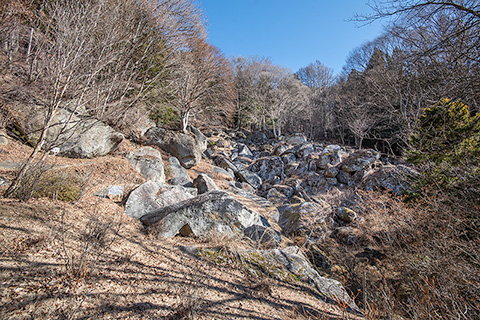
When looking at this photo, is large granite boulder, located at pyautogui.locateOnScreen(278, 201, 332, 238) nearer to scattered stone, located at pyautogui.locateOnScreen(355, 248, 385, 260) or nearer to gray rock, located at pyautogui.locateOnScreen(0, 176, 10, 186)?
scattered stone, located at pyautogui.locateOnScreen(355, 248, 385, 260)

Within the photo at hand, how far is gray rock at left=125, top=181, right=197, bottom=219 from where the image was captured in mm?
4695

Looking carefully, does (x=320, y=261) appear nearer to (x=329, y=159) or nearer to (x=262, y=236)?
(x=262, y=236)

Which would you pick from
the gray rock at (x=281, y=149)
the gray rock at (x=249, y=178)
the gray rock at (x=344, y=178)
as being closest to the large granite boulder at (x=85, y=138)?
the gray rock at (x=249, y=178)

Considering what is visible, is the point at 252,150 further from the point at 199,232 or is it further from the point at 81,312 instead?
the point at 81,312

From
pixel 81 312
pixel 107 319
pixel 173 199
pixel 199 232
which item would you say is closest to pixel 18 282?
pixel 81 312

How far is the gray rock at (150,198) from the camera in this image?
15.4 feet

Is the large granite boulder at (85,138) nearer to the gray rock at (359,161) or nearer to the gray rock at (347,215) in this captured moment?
the gray rock at (347,215)

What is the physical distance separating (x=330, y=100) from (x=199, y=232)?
30.3 m

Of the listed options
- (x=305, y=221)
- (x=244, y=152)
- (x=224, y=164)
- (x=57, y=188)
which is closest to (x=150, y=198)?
(x=57, y=188)

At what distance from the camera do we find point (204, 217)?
4.21 metres

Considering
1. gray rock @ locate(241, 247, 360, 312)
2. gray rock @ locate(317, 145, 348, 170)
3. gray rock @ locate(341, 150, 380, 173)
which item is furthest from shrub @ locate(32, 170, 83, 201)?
gray rock @ locate(341, 150, 380, 173)

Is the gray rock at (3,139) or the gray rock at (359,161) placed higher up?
the gray rock at (359,161)

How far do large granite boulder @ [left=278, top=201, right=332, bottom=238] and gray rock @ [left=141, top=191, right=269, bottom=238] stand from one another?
3150mm

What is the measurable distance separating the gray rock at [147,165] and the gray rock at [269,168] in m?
9.66
